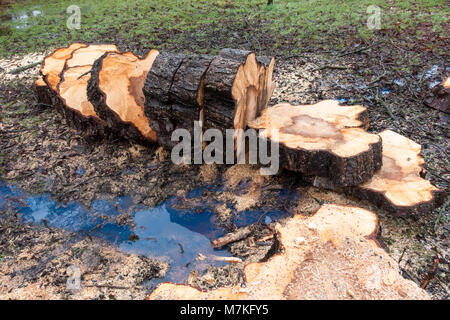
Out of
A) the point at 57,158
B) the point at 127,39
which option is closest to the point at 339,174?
the point at 57,158

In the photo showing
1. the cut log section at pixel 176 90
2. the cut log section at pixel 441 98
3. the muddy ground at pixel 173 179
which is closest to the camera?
the muddy ground at pixel 173 179

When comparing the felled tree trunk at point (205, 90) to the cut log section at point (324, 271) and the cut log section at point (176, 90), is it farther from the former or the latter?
the cut log section at point (324, 271)

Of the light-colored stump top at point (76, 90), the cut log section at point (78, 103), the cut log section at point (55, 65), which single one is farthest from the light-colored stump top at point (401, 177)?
the cut log section at point (55, 65)

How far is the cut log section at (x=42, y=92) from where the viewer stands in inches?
194

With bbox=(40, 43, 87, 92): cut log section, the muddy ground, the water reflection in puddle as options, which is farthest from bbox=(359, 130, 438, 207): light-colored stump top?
bbox=(40, 43, 87, 92): cut log section

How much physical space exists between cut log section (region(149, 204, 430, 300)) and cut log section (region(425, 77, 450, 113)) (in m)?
2.90

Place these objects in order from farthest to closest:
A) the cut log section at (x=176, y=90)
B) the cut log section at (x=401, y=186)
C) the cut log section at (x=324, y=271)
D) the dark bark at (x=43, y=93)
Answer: the dark bark at (x=43, y=93), the cut log section at (x=176, y=90), the cut log section at (x=401, y=186), the cut log section at (x=324, y=271)

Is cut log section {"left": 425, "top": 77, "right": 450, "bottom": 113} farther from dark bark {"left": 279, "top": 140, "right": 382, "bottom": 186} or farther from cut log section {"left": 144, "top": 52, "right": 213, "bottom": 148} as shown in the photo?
cut log section {"left": 144, "top": 52, "right": 213, "bottom": 148}

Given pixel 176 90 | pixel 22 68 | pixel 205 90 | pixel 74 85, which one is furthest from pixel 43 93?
pixel 205 90

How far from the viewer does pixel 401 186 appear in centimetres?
305

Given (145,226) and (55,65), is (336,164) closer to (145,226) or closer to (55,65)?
(145,226)

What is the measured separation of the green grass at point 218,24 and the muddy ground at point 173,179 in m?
1.47

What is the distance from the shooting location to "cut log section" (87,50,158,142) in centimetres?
392

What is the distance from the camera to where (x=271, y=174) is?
3.61m
